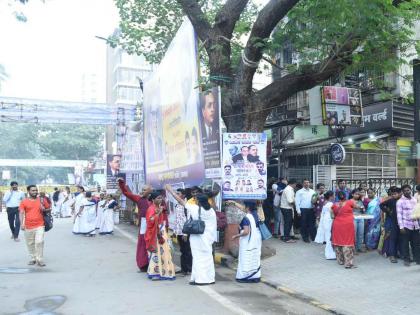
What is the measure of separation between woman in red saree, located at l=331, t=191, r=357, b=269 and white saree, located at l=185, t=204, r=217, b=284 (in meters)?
2.68

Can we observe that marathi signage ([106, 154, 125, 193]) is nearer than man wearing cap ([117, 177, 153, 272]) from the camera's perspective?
No

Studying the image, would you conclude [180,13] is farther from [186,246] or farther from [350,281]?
[350,281]

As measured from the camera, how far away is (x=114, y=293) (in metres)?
7.30

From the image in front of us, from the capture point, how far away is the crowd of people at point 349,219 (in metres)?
9.17

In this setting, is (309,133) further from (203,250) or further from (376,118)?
(203,250)

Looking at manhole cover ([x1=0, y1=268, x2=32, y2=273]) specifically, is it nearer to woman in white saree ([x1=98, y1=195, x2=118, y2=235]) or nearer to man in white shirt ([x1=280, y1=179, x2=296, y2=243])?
man in white shirt ([x1=280, y1=179, x2=296, y2=243])

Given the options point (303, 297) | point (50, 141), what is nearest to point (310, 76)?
point (303, 297)

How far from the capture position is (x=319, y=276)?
8.77 m

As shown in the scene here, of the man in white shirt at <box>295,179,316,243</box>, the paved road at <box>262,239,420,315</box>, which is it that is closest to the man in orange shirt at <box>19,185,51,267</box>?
the paved road at <box>262,239,420,315</box>

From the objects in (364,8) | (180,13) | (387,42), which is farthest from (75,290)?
(180,13)

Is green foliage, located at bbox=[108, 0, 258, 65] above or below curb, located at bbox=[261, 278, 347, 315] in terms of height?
above

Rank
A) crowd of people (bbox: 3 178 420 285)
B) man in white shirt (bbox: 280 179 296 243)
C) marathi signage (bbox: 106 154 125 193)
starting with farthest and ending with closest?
1. marathi signage (bbox: 106 154 125 193)
2. man in white shirt (bbox: 280 179 296 243)
3. crowd of people (bbox: 3 178 420 285)

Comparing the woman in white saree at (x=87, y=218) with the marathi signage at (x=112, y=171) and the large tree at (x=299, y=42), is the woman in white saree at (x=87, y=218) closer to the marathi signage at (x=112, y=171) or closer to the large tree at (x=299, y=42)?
the marathi signage at (x=112, y=171)

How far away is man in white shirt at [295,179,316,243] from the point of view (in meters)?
12.2
